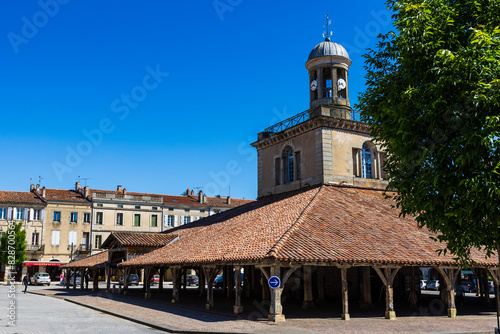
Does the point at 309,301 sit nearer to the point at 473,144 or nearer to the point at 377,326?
the point at 377,326

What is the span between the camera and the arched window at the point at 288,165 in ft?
97.5

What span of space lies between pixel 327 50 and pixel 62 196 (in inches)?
1542

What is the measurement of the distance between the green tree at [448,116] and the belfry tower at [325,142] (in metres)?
14.9

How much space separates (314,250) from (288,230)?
5.79 feet

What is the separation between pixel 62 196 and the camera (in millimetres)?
55969

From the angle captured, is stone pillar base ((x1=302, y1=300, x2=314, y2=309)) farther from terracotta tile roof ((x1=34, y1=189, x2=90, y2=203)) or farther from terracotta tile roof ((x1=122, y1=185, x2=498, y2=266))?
terracotta tile roof ((x1=34, y1=189, x2=90, y2=203))

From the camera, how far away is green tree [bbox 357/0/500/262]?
9.81 metres

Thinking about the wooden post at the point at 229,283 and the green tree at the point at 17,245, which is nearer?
the wooden post at the point at 229,283

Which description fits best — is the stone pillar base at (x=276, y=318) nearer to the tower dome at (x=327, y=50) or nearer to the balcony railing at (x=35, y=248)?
the tower dome at (x=327, y=50)

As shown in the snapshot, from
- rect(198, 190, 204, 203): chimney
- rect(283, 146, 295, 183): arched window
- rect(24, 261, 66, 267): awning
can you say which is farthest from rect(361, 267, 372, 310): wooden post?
rect(198, 190, 204, 203): chimney

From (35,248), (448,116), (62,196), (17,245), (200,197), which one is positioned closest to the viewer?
(448,116)

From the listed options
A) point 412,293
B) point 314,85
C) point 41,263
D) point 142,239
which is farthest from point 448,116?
point 41,263

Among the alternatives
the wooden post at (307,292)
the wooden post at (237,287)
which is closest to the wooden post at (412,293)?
the wooden post at (307,292)

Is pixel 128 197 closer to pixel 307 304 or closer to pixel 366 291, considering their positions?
pixel 307 304
